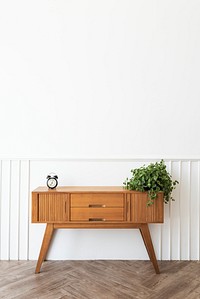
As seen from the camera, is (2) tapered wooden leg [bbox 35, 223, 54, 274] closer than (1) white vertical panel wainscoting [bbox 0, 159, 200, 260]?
Yes

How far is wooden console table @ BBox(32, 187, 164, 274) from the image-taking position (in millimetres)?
2123

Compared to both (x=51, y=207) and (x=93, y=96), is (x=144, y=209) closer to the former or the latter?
(x=51, y=207)

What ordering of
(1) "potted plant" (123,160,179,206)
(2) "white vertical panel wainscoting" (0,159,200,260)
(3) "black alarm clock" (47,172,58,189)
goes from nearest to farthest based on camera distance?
1. (1) "potted plant" (123,160,179,206)
2. (3) "black alarm clock" (47,172,58,189)
3. (2) "white vertical panel wainscoting" (0,159,200,260)

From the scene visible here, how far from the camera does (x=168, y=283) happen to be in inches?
80.4

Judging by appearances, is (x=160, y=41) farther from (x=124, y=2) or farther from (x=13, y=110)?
(x=13, y=110)

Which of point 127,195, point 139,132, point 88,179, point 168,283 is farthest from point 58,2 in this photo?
point 168,283

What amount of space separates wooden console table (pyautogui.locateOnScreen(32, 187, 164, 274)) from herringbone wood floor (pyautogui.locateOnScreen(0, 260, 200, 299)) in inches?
17.0

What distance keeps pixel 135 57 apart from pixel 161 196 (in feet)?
4.25

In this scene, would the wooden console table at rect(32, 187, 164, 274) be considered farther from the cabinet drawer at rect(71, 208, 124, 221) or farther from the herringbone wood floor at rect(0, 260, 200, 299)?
the herringbone wood floor at rect(0, 260, 200, 299)

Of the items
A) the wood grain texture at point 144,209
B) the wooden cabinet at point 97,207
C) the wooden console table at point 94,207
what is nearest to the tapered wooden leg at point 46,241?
the wooden console table at point 94,207

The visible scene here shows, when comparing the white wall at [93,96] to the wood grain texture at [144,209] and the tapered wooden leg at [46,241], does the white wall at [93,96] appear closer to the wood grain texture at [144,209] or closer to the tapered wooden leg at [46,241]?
the tapered wooden leg at [46,241]

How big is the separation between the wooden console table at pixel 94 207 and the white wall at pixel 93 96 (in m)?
0.35

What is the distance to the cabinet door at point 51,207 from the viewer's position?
2121 millimetres

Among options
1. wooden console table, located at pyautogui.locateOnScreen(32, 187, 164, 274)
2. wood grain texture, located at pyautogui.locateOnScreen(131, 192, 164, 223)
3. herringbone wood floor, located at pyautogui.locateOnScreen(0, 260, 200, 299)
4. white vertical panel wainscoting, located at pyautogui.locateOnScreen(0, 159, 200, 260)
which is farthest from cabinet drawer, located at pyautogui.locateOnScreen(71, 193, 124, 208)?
herringbone wood floor, located at pyautogui.locateOnScreen(0, 260, 200, 299)
